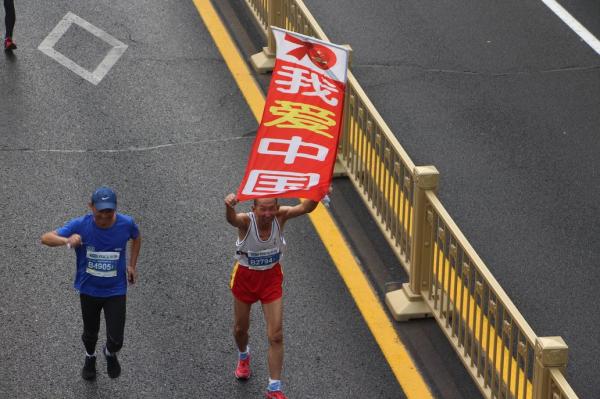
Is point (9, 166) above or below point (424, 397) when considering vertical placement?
above

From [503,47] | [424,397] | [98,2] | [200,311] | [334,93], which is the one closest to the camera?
[334,93]

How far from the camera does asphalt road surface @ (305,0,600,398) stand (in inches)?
472

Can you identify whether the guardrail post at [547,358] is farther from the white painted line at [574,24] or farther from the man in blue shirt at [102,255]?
the white painted line at [574,24]

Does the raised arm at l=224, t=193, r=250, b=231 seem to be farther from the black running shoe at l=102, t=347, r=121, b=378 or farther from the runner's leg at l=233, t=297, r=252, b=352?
the black running shoe at l=102, t=347, r=121, b=378

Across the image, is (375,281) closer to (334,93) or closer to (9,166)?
(334,93)

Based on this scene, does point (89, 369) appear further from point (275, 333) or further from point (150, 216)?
point (150, 216)

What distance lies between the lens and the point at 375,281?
39.2 ft

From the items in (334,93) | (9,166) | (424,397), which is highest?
(334,93)

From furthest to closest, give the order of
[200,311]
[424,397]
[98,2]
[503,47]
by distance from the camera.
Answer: [98,2]
[503,47]
[200,311]
[424,397]

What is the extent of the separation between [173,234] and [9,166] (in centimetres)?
226

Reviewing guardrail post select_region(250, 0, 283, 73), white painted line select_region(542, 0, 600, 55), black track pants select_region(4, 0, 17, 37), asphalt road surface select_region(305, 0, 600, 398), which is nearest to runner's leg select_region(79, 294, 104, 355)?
asphalt road surface select_region(305, 0, 600, 398)

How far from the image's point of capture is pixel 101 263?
384 inches

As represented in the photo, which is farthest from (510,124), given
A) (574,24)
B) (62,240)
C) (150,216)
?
(62,240)

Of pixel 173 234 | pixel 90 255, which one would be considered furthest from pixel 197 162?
pixel 90 255
